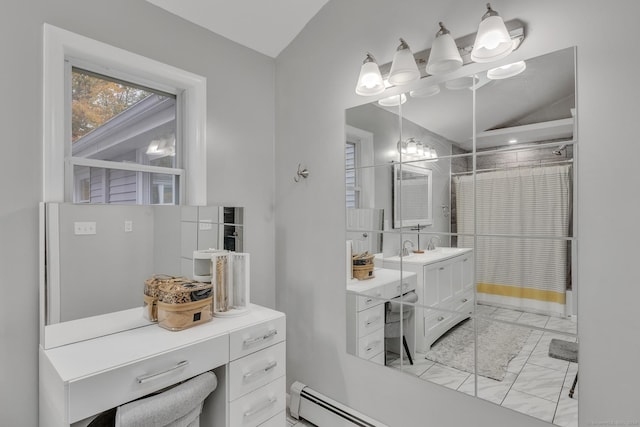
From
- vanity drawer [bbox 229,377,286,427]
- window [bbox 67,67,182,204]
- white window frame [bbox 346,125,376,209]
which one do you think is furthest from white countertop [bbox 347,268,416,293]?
window [bbox 67,67,182,204]

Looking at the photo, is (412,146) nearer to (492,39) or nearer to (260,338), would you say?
(492,39)

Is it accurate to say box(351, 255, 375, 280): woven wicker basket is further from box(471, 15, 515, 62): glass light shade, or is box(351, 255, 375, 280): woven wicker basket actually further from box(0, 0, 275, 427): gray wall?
box(471, 15, 515, 62): glass light shade

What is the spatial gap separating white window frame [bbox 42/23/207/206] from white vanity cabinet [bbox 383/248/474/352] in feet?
4.51

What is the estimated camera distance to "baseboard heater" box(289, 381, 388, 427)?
Result: 1871mm

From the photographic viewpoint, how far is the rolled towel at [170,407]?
114cm

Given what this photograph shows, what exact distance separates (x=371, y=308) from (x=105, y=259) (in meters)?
1.42

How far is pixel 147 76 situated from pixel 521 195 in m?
2.02

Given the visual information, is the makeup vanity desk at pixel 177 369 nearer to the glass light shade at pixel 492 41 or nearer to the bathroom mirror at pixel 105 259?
the bathroom mirror at pixel 105 259

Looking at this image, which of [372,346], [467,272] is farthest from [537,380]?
[372,346]

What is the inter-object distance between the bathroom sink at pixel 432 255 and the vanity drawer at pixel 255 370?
32.0 inches

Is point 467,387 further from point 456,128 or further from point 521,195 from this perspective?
point 456,128

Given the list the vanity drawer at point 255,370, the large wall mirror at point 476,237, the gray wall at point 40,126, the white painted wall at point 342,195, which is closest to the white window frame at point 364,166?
the large wall mirror at point 476,237

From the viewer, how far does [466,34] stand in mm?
1525

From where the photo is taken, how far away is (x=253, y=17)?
2.09 metres
